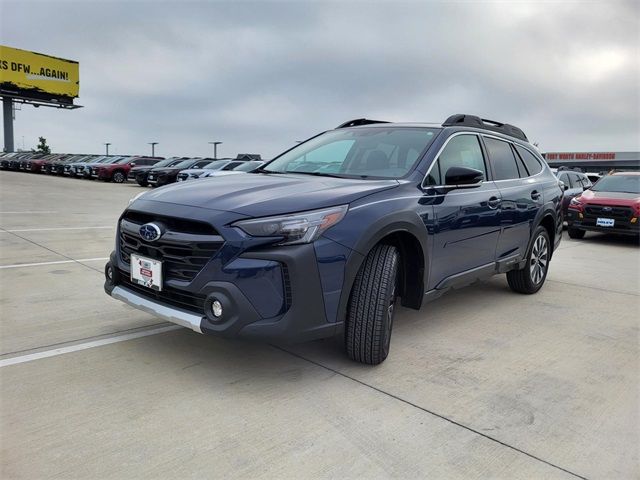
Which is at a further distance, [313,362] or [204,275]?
[313,362]

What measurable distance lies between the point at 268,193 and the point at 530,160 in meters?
3.75

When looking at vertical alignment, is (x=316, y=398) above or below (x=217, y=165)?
below

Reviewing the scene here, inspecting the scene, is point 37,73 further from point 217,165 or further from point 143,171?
point 217,165

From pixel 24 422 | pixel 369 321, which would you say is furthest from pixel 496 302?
pixel 24 422

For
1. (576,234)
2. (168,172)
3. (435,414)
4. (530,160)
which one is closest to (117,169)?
(168,172)

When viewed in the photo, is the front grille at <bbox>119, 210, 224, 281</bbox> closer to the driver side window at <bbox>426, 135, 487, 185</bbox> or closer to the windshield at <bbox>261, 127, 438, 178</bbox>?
the windshield at <bbox>261, 127, 438, 178</bbox>

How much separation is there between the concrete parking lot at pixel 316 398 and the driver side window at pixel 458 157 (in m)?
1.29

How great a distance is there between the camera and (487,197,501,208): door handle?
4420mm

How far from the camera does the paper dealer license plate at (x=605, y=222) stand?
10133mm

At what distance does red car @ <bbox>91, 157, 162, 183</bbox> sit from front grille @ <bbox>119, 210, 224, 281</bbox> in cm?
2643

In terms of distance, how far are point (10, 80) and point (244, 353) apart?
5581 centimetres

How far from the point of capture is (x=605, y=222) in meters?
10.2

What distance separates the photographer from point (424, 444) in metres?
2.51

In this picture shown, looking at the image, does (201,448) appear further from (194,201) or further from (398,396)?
(194,201)
